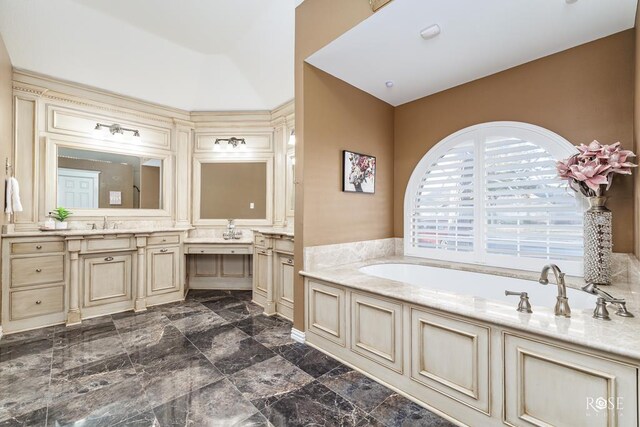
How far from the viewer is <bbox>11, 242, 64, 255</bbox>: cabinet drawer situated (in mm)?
2814

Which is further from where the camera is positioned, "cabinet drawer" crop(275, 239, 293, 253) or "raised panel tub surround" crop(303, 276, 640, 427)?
"cabinet drawer" crop(275, 239, 293, 253)

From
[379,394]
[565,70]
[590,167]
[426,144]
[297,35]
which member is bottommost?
[379,394]

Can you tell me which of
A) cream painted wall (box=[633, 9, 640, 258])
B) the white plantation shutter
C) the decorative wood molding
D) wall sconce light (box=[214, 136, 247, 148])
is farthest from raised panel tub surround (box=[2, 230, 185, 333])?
cream painted wall (box=[633, 9, 640, 258])

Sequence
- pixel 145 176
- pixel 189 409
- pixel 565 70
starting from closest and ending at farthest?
pixel 189 409
pixel 565 70
pixel 145 176

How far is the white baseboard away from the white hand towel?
301cm

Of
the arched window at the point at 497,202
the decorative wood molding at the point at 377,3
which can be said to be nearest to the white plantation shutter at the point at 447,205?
the arched window at the point at 497,202

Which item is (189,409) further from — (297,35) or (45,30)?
(45,30)

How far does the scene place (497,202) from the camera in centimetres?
272

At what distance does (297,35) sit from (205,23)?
1287mm

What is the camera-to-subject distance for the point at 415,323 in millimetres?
1795

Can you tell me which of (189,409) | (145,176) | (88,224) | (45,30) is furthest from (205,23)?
(189,409)

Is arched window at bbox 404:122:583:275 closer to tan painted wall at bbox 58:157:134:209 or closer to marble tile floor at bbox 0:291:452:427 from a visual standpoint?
marble tile floor at bbox 0:291:452:427

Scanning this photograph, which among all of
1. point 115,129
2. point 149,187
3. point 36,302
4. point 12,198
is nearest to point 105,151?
point 115,129

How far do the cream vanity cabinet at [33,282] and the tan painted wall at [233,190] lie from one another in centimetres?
182
